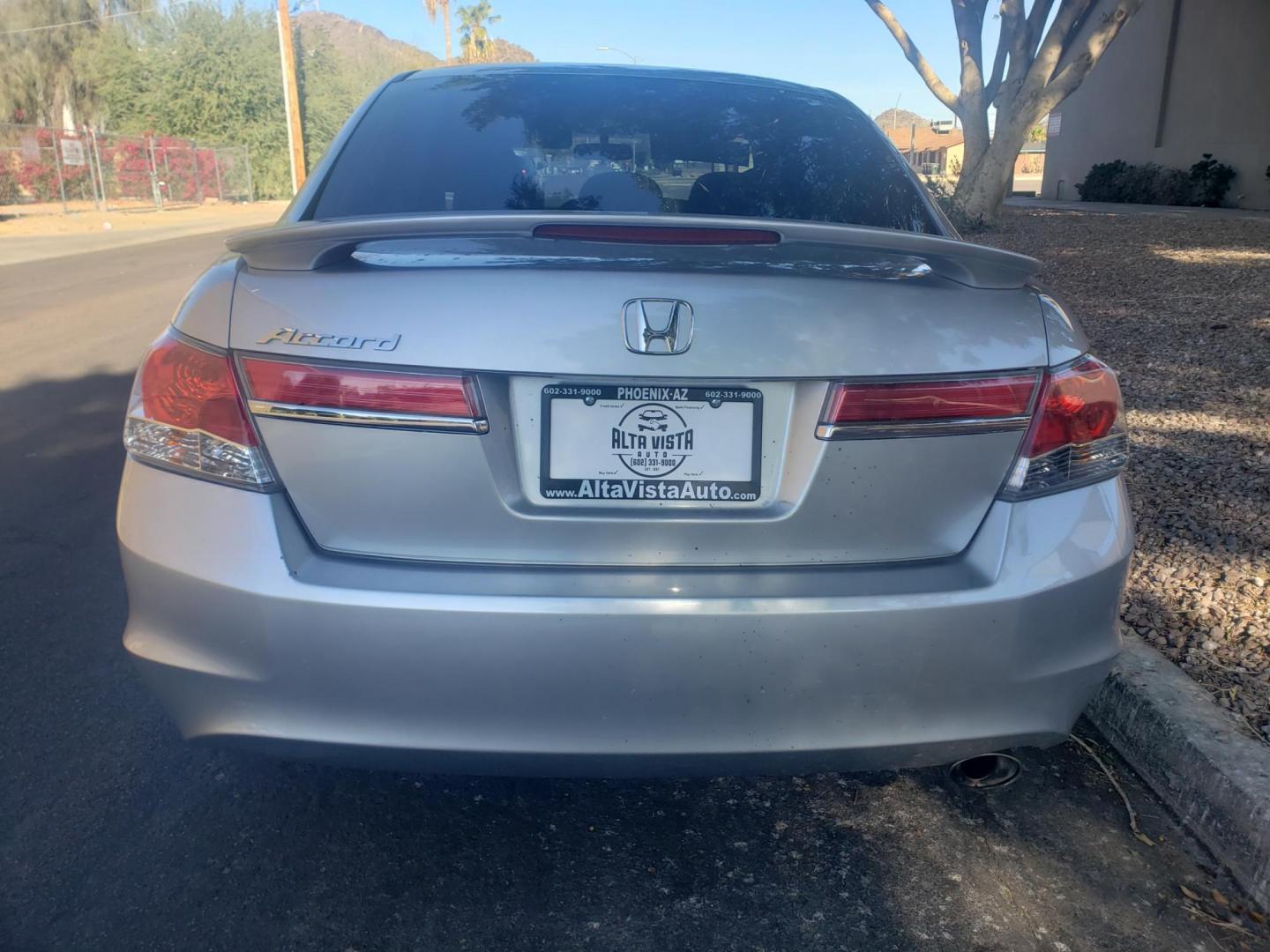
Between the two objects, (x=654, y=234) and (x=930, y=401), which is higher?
(x=654, y=234)

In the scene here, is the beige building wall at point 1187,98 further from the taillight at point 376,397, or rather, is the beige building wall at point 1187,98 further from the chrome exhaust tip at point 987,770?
the taillight at point 376,397

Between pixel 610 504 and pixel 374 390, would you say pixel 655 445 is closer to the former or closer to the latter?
pixel 610 504

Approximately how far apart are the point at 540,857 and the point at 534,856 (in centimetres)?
1

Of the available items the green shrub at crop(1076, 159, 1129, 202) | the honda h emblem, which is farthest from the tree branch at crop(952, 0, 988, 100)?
the honda h emblem

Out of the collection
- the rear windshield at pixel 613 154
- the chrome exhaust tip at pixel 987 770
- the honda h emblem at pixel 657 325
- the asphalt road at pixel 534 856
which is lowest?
the asphalt road at pixel 534 856

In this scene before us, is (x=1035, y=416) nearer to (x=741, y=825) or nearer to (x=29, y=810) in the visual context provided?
(x=741, y=825)

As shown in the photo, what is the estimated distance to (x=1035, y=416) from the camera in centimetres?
198

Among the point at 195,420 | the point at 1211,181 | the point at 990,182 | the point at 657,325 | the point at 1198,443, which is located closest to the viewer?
the point at 657,325

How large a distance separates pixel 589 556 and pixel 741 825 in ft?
3.13

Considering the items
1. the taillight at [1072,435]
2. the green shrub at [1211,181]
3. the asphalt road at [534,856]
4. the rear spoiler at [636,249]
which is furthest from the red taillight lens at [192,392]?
the green shrub at [1211,181]

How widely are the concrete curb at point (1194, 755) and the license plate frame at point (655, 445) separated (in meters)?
1.17

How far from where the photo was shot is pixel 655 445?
1.88 metres

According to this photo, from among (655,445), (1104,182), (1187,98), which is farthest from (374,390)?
(1104,182)

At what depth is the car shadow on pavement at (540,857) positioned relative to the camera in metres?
2.10
